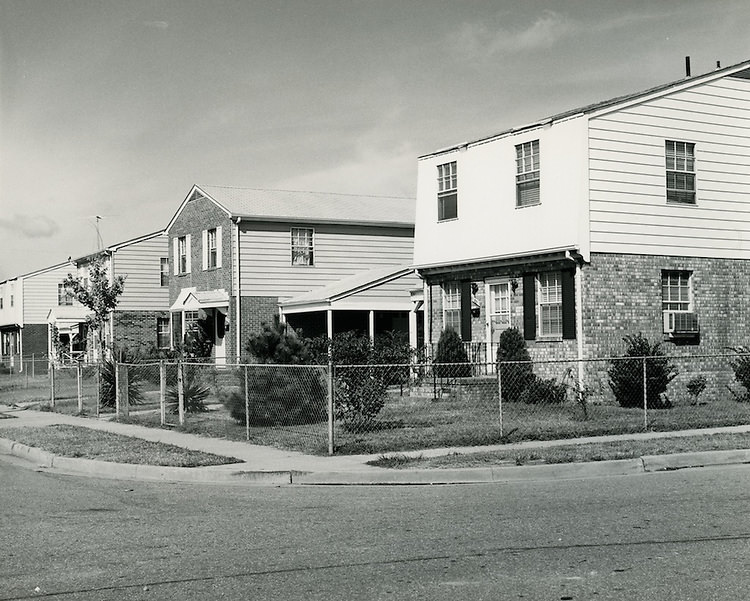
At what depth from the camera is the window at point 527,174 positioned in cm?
2239

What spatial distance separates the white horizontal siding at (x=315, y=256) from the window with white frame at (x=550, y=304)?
14.0 m

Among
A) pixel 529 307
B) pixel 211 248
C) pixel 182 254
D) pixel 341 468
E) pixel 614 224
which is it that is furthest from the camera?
pixel 182 254

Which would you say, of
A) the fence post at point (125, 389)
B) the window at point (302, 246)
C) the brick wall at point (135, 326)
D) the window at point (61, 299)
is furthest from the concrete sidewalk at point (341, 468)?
the window at point (61, 299)

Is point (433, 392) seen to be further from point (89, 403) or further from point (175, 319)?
point (175, 319)

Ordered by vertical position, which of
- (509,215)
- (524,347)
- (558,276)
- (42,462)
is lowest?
(42,462)

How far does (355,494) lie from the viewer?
11.3 m

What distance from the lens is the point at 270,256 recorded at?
34250 mm

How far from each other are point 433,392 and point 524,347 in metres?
2.60

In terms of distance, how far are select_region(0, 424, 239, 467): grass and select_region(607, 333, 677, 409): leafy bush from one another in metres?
9.90

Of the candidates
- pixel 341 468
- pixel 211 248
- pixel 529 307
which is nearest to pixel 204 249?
pixel 211 248

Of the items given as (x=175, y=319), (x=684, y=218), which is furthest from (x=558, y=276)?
(x=175, y=319)

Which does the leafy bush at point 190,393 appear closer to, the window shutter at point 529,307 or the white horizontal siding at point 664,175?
the window shutter at point 529,307

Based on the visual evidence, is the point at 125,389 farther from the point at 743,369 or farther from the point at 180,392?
the point at 743,369

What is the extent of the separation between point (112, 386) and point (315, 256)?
12689 millimetres
